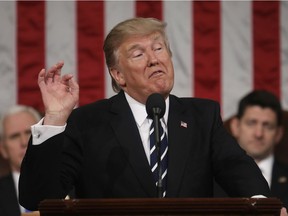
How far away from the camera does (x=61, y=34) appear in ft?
17.3

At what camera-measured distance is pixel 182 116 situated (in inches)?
127

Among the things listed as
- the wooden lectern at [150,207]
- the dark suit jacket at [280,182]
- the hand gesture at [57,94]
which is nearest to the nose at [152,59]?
the hand gesture at [57,94]

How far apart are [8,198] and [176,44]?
1441mm

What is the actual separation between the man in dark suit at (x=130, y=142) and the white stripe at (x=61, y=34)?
6.36 ft

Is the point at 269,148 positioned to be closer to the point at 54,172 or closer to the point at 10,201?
the point at 10,201

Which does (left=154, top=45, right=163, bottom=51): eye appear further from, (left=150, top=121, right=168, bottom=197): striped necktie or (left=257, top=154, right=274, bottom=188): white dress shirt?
(left=257, top=154, right=274, bottom=188): white dress shirt

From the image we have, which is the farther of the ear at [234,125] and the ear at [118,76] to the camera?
the ear at [234,125]

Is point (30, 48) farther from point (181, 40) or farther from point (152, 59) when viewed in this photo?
point (152, 59)

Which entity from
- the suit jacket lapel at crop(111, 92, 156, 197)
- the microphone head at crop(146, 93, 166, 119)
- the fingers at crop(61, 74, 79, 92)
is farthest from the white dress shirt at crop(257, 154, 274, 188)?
Answer: the microphone head at crop(146, 93, 166, 119)

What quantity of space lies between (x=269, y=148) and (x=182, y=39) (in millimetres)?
902

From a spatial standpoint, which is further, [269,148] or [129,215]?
[269,148]

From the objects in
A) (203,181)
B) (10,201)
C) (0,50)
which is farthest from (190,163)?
(0,50)

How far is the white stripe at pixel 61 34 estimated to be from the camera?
5.25 meters

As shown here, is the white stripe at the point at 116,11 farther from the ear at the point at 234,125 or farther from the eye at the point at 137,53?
the eye at the point at 137,53
